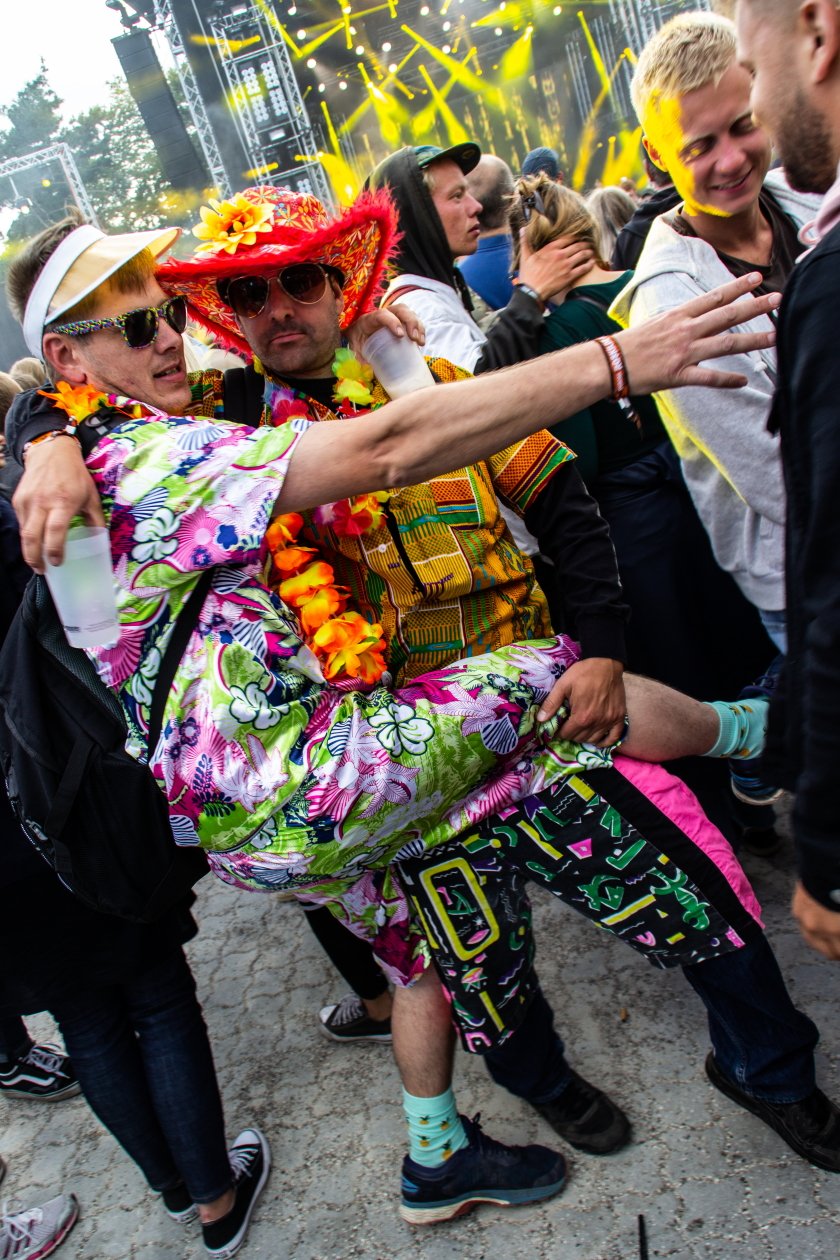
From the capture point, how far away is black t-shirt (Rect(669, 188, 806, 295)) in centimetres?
235

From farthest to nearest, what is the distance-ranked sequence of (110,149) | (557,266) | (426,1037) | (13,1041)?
(110,149)
(13,1041)
(557,266)
(426,1037)

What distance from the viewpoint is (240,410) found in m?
2.11

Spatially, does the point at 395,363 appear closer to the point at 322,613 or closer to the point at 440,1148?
the point at 322,613

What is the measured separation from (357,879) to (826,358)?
4.55 ft

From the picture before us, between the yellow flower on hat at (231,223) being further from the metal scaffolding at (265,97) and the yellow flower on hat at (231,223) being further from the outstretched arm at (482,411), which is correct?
the metal scaffolding at (265,97)

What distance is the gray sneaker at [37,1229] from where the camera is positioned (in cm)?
248

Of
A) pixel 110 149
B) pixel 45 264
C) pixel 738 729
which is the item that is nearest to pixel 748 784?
pixel 738 729

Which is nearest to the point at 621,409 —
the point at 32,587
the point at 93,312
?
the point at 93,312

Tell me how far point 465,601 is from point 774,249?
1.33 metres

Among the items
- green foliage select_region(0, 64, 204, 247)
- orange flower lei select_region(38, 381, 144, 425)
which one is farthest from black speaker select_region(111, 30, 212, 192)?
orange flower lei select_region(38, 381, 144, 425)

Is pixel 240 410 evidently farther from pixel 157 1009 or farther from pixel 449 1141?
pixel 449 1141

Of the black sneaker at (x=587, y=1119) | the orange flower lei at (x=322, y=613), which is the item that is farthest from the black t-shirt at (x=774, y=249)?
the black sneaker at (x=587, y=1119)

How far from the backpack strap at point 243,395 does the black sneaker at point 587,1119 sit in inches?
70.8

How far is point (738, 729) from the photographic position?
2215 millimetres
